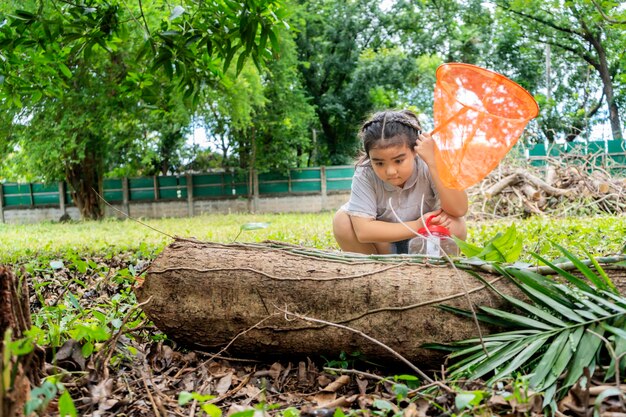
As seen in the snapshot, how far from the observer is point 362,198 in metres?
3.04

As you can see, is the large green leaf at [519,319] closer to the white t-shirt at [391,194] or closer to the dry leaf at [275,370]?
the dry leaf at [275,370]

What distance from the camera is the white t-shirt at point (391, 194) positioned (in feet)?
10.0

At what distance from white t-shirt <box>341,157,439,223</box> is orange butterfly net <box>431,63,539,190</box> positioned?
1.76ft

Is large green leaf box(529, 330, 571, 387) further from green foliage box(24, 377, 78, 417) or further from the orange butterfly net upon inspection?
green foliage box(24, 377, 78, 417)

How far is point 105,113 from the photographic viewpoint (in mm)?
12633

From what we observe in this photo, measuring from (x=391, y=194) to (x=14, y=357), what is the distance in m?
2.26

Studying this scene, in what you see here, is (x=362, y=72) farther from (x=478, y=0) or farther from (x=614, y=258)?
(x=614, y=258)

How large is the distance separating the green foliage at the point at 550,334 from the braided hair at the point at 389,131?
1.07m

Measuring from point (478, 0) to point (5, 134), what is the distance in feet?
56.5

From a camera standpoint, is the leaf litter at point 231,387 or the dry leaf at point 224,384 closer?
the leaf litter at point 231,387

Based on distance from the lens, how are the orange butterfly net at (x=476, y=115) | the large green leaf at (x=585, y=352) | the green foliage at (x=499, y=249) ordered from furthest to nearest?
the orange butterfly net at (x=476, y=115)
the green foliage at (x=499, y=249)
the large green leaf at (x=585, y=352)

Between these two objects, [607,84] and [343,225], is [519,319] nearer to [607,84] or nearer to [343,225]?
[343,225]

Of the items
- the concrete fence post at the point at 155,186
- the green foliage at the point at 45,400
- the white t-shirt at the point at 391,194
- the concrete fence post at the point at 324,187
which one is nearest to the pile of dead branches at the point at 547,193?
the white t-shirt at the point at 391,194

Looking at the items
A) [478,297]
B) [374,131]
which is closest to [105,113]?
[374,131]
